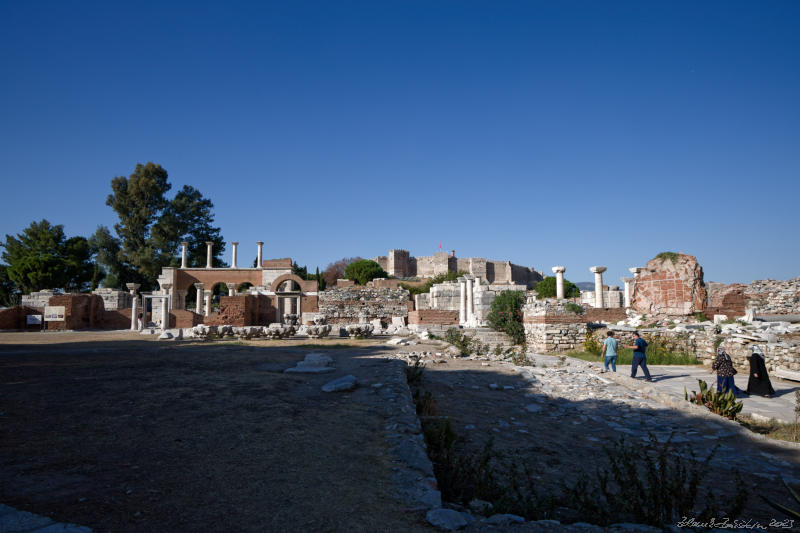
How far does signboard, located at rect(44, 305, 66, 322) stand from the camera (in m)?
26.8

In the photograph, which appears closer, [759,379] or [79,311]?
[759,379]

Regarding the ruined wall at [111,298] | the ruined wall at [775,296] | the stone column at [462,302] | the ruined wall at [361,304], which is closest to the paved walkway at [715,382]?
the ruined wall at [775,296]

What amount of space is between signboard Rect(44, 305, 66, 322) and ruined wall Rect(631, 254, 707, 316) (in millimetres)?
31495

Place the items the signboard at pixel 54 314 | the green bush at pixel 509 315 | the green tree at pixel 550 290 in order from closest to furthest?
the green bush at pixel 509 315 → the signboard at pixel 54 314 → the green tree at pixel 550 290

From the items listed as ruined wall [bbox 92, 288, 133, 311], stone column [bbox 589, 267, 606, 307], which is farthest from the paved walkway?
ruined wall [bbox 92, 288, 133, 311]

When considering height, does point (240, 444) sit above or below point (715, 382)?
above

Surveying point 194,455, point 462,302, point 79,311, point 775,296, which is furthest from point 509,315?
point 79,311

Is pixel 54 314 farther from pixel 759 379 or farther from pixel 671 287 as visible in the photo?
pixel 759 379

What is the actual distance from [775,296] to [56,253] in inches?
2277

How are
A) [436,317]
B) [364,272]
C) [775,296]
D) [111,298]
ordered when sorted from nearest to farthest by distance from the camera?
[775,296] → [436,317] → [111,298] → [364,272]

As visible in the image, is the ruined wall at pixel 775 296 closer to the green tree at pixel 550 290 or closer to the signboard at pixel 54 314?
the green tree at pixel 550 290

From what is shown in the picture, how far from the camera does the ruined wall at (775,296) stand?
59.8ft

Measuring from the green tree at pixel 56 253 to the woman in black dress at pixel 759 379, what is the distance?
49.6 m

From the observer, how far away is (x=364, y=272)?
2347 inches
